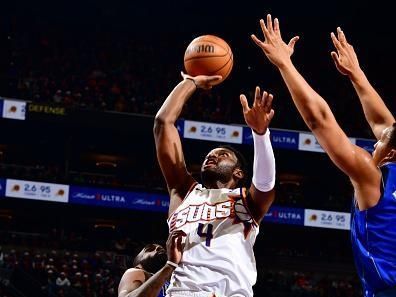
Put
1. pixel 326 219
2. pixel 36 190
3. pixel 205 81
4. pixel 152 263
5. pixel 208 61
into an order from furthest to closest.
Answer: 1. pixel 326 219
2. pixel 36 190
3. pixel 152 263
4. pixel 208 61
5. pixel 205 81

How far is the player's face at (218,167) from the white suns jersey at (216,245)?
0.10 meters

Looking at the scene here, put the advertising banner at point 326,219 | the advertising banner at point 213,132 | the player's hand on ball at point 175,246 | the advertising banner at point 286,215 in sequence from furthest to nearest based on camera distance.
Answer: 1. the advertising banner at point 286,215
2. the advertising banner at point 326,219
3. the advertising banner at point 213,132
4. the player's hand on ball at point 175,246

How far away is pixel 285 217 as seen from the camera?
23.8 metres

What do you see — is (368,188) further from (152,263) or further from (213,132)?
(213,132)

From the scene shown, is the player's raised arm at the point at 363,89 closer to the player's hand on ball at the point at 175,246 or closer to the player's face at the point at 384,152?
the player's face at the point at 384,152

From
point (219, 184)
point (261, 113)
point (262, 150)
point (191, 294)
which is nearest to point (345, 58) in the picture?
point (261, 113)

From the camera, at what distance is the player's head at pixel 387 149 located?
3566 mm

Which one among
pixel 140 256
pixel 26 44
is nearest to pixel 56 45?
pixel 26 44

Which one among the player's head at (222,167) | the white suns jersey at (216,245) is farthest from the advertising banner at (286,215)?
the white suns jersey at (216,245)

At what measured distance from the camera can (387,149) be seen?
360 cm

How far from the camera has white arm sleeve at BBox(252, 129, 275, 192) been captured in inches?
158

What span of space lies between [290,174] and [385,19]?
25.4ft

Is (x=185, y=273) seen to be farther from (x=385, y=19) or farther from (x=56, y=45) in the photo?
(x=385, y=19)

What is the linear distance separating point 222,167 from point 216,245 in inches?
20.9
